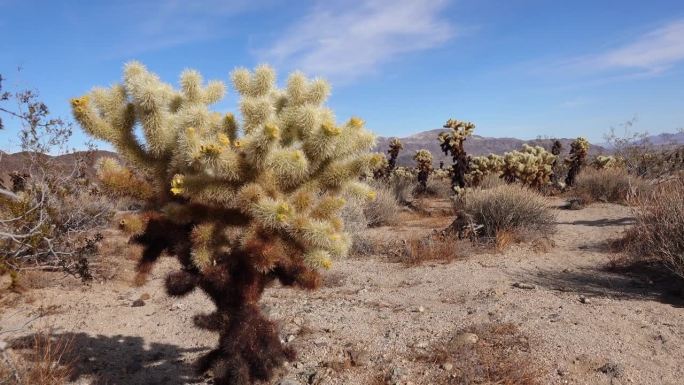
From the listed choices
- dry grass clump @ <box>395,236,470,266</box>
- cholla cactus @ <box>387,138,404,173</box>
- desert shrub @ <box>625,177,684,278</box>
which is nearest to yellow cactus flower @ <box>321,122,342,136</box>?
desert shrub @ <box>625,177,684,278</box>

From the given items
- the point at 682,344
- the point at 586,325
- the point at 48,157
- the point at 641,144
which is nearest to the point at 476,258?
the point at 586,325

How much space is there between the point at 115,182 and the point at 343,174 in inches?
53.4

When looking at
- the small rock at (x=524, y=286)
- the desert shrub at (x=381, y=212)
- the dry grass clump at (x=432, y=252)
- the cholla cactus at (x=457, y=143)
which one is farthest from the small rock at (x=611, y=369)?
the cholla cactus at (x=457, y=143)

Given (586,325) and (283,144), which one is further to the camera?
(586,325)

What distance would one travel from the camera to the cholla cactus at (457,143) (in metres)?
12.8

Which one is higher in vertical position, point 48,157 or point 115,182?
point 48,157

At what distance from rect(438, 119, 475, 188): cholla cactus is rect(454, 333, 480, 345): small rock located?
8915 mm

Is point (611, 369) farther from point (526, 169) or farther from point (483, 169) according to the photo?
point (483, 169)

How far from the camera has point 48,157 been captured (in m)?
10.2

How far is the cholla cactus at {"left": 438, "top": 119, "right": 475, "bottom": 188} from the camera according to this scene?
12820mm

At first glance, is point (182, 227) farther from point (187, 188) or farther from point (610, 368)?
point (610, 368)

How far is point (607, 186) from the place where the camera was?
550 inches

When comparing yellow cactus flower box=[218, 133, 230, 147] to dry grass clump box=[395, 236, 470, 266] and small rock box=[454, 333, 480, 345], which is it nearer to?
small rock box=[454, 333, 480, 345]

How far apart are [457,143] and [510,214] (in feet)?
13.2
